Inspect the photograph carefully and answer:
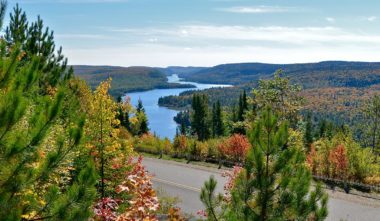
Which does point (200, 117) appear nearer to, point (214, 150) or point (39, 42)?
point (214, 150)

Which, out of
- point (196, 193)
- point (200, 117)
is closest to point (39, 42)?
point (196, 193)

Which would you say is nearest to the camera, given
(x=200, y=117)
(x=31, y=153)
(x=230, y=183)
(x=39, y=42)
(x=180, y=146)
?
(x=31, y=153)

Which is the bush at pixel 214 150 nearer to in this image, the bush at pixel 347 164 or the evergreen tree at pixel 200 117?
the bush at pixel 347 164

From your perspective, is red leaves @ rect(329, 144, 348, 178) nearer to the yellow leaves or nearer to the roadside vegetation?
the roadside vegetation

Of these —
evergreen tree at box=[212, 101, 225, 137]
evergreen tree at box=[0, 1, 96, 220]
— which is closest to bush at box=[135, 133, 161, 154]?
evergreen tree at box=[0, 1, 96, 220]

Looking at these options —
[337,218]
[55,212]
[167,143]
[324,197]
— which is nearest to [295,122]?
[167,143]

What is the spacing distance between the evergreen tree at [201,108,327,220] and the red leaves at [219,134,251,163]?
21.2 meters

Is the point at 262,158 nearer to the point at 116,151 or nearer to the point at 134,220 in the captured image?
the point at 134,220

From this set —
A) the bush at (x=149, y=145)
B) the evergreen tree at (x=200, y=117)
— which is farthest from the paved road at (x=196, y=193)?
the evergreen tree at (x=200, y=117)

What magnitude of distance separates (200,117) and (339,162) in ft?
205

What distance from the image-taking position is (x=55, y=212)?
183 inches

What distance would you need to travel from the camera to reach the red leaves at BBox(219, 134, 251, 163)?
28.2m

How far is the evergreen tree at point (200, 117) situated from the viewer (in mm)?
84250

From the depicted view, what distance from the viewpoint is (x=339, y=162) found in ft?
73.3
